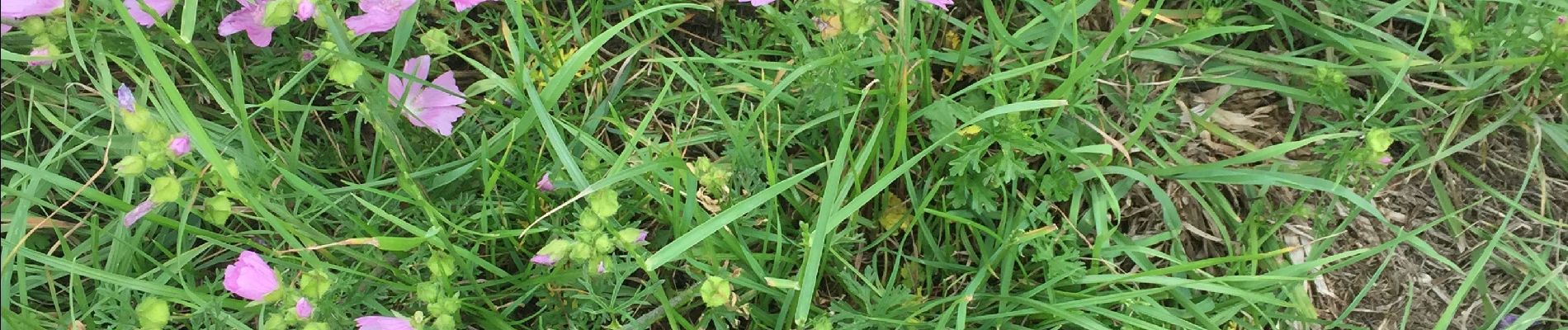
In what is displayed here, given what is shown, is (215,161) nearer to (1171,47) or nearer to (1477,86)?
(1171,47)

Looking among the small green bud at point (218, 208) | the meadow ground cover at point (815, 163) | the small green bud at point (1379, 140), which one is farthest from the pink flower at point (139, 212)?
the small green bud at point (1379, 140)

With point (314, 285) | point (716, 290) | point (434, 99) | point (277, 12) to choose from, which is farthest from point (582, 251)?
point (434, 99)

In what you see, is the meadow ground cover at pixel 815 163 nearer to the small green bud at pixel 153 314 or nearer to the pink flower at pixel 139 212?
the pink flower at pixel 139 212

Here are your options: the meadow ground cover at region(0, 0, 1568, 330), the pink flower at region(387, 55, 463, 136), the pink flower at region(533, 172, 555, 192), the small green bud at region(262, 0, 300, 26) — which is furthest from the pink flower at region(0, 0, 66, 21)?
the pink flower at region(533, 172, 555, 192)

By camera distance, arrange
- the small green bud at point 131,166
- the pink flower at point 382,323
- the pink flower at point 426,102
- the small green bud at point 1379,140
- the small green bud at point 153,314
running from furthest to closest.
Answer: the pink flower at point 426,102
the small green bud at point 1379,140
the pink flower at point 382,323
the small green bud at point 153,314
the small green bud at point 131,166

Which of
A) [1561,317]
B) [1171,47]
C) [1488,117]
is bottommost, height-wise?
[1561,317]

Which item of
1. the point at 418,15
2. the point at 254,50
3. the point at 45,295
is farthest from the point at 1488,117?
the point at 45,295
